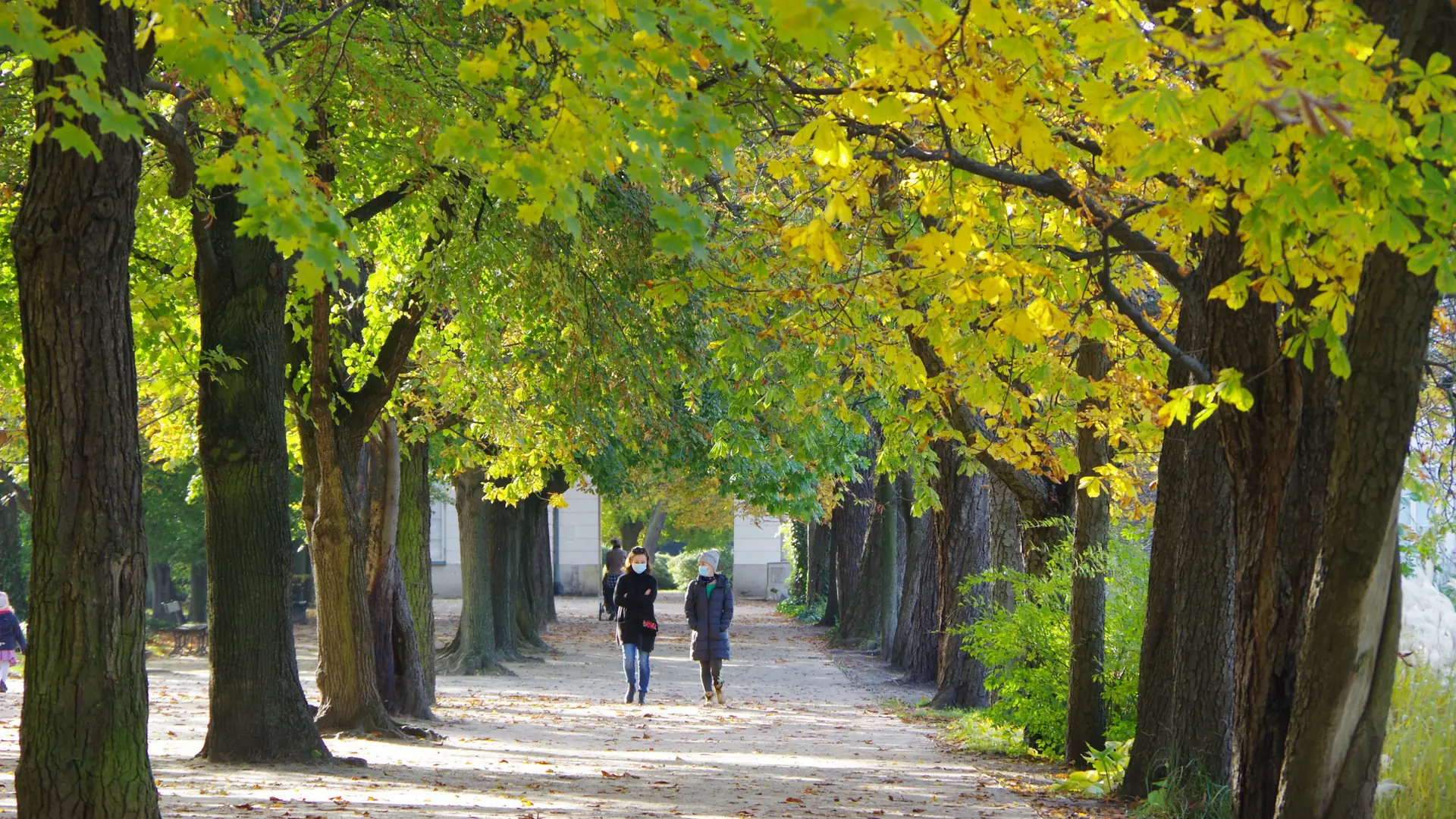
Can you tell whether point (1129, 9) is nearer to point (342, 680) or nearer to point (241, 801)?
point (241, 801)

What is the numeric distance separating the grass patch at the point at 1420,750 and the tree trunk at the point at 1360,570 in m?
1.78

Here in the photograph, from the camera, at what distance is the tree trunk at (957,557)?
701 inches

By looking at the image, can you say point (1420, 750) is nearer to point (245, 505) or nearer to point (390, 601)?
point (245, 505)

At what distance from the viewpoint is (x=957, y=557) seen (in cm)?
1809

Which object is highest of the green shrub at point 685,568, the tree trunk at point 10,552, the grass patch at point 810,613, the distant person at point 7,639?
the tree trunk at point 10,552

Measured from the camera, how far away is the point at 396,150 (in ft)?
35.5

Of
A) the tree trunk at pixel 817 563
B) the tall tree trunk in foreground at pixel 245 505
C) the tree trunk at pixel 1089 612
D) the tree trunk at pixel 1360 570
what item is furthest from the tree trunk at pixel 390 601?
the tree trunk at pixel 817 563

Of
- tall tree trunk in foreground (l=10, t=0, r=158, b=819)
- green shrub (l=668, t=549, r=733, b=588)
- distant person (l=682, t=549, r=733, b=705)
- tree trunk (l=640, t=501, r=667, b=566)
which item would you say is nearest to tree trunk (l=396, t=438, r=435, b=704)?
distant person (l=682, t=549, r=733, b=705)

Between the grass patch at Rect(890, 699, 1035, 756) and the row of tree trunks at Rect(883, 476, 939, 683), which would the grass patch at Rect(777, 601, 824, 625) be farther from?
the grass patch at Rect(890, 699, 1035, 756)

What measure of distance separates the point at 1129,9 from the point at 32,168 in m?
4.59

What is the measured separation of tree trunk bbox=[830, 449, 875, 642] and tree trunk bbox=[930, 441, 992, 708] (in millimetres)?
11358

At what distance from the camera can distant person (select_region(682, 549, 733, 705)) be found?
1798 cm

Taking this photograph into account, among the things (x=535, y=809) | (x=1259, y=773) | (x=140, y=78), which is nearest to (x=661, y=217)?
(x=140, y=78)

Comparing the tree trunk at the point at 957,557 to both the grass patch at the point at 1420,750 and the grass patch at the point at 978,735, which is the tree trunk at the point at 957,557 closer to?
the grass patch at the point at 978,735
